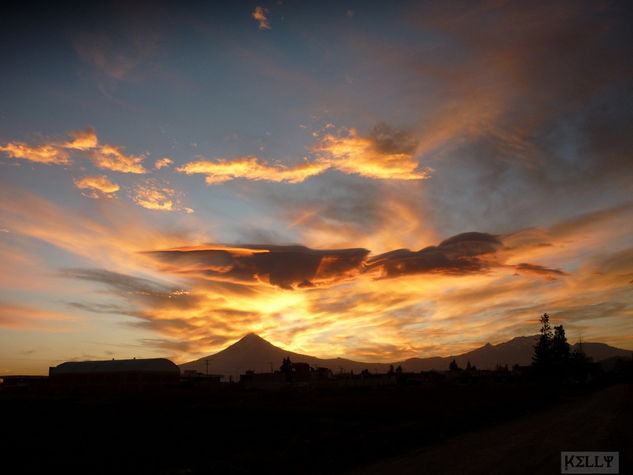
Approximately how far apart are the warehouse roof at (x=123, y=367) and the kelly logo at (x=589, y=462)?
426 ft

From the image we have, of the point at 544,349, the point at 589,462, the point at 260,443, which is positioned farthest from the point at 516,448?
the point at 544,349

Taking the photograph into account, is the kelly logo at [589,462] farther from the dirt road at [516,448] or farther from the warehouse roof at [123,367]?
the warehouse roof at [123,367]

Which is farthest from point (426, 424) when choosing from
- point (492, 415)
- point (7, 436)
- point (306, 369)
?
point (306, 369)

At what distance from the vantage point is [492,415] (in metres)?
36.6

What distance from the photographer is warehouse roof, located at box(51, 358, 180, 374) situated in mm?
135750

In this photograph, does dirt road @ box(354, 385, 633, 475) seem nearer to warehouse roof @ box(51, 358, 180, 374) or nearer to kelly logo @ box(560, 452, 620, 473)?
kelly logo @ box(560, 452, 620, 473)

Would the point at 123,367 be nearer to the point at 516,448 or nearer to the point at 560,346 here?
the point at 560,346

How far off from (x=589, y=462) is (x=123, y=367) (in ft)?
458

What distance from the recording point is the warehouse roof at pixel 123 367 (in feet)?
445

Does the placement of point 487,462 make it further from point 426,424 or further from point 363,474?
point 426,424

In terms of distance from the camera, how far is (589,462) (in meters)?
16.7

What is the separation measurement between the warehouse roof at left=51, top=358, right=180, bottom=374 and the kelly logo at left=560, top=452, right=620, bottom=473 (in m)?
130

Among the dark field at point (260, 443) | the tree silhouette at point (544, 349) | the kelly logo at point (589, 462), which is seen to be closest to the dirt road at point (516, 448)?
the dark field at point (260, 443)

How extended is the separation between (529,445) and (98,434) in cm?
2342
